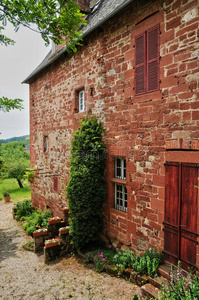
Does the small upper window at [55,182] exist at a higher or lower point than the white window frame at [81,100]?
lower

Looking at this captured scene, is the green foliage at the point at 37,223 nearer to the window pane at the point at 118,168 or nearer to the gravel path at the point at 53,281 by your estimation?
the gravel path at the point at 53,281

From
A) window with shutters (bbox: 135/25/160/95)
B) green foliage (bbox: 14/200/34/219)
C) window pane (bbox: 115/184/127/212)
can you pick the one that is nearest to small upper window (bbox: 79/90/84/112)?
window with shutters (bbox: 135/25/160/95)

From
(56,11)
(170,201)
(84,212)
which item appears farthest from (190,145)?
(56,11)

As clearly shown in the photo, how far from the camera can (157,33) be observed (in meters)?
4.61

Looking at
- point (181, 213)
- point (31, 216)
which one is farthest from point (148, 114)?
point (31, 216)

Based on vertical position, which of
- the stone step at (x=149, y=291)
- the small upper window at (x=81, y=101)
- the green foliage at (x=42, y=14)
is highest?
the green foliage at (x=42, y=14)

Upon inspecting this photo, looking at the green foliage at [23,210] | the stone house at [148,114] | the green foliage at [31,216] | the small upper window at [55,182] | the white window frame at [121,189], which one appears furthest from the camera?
the green foliage at [23,210]

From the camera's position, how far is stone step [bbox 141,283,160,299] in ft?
13.0

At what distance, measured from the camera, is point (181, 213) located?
13.9ft

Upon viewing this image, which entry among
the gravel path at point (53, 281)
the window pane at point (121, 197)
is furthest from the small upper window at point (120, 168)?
the gravel path at point (53, 281)

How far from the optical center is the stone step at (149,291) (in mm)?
3952

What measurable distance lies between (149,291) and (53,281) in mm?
2653

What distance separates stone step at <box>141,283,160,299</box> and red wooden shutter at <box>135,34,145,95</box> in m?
4.34

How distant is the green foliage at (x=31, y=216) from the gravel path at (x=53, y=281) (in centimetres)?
172
